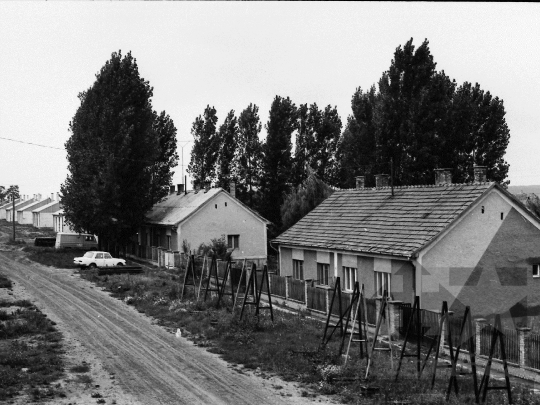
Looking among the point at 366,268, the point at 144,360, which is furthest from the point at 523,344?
the point at 144,360

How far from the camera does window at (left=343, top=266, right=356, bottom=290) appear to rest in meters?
28.3

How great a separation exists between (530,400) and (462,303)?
423 inches

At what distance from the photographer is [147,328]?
917 inches

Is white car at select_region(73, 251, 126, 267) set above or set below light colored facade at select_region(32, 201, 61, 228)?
below

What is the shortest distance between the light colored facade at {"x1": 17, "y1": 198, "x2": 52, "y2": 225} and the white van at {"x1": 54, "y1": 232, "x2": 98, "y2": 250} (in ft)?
187

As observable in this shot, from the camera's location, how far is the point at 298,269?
33.1m

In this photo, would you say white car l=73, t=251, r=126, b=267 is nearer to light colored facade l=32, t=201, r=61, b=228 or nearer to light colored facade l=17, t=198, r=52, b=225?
light colored facade l=32, t=201, r=61, b=228

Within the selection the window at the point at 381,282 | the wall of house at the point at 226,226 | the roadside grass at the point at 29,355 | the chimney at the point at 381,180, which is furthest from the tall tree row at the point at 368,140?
the roadside grass at the point at 29,355

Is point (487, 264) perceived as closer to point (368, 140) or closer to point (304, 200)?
point (304, 200)

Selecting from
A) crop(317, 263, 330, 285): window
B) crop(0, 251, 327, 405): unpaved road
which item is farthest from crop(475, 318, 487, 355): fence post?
crop(317, 263, 330, 285): window

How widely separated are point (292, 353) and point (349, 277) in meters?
10.4

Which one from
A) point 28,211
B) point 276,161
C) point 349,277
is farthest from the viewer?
point 28,211

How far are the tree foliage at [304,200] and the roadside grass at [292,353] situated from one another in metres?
18.4

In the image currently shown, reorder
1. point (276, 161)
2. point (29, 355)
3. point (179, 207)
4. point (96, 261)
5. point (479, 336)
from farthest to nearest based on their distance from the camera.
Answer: point (276, 161) → point (179, 207) → point (96, 261) → point (479, 336) → point (29, 355)
